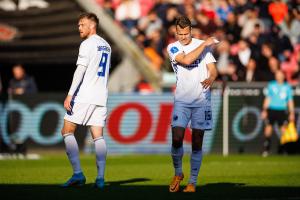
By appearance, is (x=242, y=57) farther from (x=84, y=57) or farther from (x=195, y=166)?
(x=195, y=166)

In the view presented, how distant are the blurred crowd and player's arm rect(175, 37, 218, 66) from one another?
12.3 m

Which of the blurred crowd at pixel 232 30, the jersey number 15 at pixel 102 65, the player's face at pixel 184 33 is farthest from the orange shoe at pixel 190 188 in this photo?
the blurred crowd at pixel 232 30

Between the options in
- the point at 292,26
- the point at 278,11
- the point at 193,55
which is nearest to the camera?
the point at 193,55

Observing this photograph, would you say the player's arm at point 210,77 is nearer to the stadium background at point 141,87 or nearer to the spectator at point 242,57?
the stadium background at point 141,87

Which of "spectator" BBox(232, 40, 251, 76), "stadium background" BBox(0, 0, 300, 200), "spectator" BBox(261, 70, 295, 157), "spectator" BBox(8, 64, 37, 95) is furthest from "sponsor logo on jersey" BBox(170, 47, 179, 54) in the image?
"spectator" BBox(8, 64, 37, 95)

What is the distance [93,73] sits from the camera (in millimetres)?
12742

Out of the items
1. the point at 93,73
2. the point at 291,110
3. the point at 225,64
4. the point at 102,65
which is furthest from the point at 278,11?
the point at 93,73

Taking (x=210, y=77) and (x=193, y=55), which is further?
(x=210, y=77)

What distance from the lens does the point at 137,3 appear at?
28078 mm

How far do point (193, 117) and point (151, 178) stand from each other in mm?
2793

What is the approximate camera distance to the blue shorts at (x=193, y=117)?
12.1 meters

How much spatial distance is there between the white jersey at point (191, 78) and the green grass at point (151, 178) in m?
1.21

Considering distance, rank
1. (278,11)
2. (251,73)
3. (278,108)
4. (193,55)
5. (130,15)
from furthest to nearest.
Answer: (130,15) → (278,11) → (251,73) → (278,108) → (193,55)

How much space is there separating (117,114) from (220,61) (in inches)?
132
